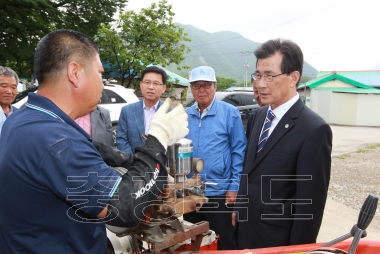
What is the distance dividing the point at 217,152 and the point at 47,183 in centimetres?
177

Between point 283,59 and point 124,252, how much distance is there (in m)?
1.46

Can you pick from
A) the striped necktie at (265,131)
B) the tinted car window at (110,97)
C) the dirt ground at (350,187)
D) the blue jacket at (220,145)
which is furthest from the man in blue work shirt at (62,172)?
the tinted car window at (110,97)

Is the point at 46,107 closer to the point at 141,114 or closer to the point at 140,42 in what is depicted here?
the point at 141,114

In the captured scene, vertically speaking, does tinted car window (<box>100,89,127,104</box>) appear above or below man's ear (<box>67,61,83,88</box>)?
below

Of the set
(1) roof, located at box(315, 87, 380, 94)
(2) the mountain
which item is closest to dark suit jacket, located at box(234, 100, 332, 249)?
(1) roof, located at box(315, 87, 380, 94)

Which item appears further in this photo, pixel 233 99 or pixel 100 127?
pixel 233 99

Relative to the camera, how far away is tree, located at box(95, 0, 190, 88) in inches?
587

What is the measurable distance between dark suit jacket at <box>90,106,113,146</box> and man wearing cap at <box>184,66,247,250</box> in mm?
936

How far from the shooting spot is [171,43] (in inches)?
628

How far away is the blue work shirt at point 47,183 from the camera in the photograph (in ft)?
3.74

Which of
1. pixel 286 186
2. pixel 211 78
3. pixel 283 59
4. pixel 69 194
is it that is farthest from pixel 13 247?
pixel 211 78

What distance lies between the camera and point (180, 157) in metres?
1.67

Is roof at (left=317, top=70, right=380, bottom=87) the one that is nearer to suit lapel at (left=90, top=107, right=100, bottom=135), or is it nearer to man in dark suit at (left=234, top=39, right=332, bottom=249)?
suit lapel at (left=90, top=107, right=100, bottom=135)

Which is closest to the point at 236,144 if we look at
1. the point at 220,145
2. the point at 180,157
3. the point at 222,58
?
the point at 220,145
